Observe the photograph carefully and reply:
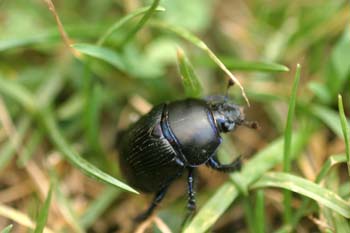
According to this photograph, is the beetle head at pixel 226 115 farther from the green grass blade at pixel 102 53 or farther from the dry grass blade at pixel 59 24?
the dry grass blade at pixel 59 24

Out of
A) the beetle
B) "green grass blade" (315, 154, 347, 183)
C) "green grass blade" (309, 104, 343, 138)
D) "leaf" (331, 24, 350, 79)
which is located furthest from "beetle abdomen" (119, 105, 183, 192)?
"leaf" (331, 24, 350, 79)

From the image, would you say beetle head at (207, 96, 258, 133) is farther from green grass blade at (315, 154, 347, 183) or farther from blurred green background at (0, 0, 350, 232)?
green grass blade at (315, 154, 347, 183)

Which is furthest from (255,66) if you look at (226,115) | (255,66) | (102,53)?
(102,53)

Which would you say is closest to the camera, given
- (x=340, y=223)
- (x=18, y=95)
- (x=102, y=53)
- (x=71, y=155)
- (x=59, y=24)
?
(x=340, y=223)

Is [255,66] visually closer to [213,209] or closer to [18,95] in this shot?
[213,209]

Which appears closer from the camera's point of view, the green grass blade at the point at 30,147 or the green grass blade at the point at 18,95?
the green grass blade at the point at 30,147

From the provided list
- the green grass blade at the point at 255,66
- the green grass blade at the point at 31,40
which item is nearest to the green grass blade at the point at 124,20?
the green grass blade at the point at 31,40

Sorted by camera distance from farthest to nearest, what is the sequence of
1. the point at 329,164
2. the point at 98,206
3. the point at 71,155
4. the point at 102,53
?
1. the point at 98,206
2. the point at 102,53
3. the point at 71,155
4. the point at 329,164
